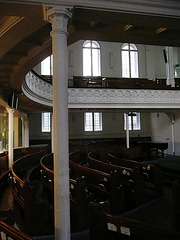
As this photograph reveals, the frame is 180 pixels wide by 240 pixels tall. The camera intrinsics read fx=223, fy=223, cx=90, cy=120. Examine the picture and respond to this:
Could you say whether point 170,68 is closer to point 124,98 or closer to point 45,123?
point 124,98

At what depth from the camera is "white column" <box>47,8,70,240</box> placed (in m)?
2.90

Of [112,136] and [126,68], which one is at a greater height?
[126,68]

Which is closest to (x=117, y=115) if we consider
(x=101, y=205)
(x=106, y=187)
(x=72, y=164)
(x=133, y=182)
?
(x=72, y=164)

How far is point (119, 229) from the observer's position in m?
2.53

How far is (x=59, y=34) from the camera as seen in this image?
308 centimetres

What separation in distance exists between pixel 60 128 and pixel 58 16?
1.55 meters

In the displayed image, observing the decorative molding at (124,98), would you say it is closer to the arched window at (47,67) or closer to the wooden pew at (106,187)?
the arched window at (47,67)

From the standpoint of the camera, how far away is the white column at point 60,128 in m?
2.90

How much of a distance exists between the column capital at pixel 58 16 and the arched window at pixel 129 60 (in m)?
18.5

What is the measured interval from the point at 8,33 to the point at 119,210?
4215 mm

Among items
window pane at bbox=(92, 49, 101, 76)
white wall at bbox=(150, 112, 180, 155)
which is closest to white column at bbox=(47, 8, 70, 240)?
white wall at bbox=(150, 112, 180, 155)

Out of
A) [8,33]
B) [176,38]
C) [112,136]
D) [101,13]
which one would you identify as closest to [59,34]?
[101,13]

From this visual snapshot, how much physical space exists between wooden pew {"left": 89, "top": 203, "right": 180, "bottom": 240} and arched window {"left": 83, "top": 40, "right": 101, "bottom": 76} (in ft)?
58.8

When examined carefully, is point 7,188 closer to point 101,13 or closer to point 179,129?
point 101,13
